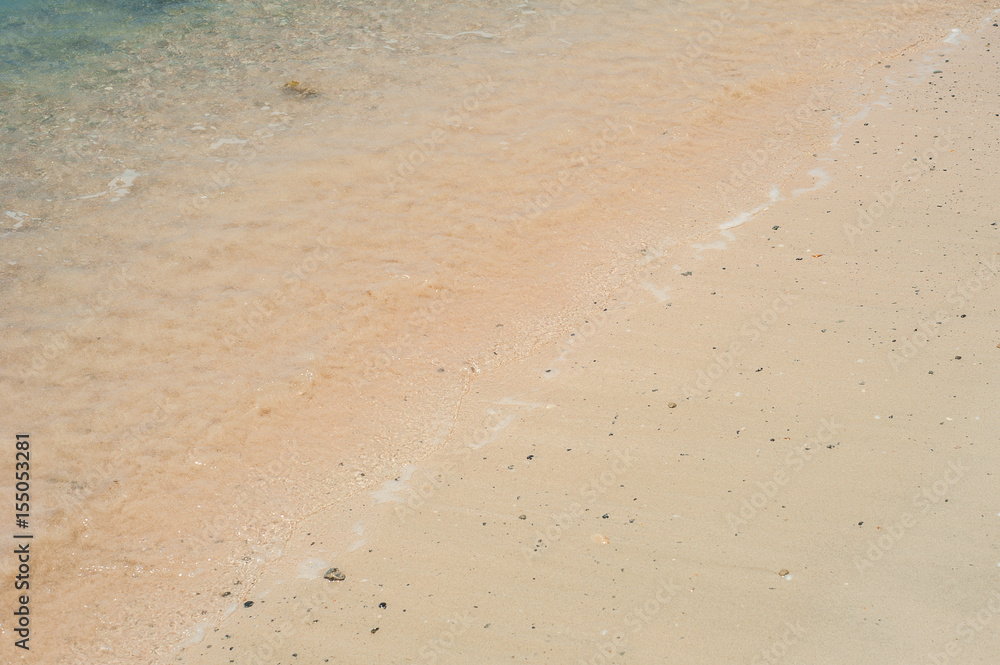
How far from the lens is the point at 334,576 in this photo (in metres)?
3.49

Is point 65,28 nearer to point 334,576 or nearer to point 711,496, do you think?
point 334,576

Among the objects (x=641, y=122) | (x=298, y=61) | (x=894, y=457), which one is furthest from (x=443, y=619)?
(x=298, y=61)

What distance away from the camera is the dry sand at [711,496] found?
3156 millimetres

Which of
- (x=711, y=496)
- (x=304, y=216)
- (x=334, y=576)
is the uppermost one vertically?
(x=304, y=216)

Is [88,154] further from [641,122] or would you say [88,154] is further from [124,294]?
[641,122]

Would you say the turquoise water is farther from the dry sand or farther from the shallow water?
the dry sand

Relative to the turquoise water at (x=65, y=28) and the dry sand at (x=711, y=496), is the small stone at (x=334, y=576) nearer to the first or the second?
the dry sand at (x=711, y=496)

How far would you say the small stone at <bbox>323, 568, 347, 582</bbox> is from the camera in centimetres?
347

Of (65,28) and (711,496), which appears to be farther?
(65,28)

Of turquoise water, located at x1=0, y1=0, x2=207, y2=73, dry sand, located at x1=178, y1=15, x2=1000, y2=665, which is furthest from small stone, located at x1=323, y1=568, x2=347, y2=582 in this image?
turquoise water, located at x1=0, y1=0, x2=207, y2=73

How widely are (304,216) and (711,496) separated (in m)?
3.60

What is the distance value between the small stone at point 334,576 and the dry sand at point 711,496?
1.3 inches

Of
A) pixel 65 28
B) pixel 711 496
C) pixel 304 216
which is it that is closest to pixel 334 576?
pixel 711 496

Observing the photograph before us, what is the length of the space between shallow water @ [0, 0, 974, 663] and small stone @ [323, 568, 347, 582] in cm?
29
